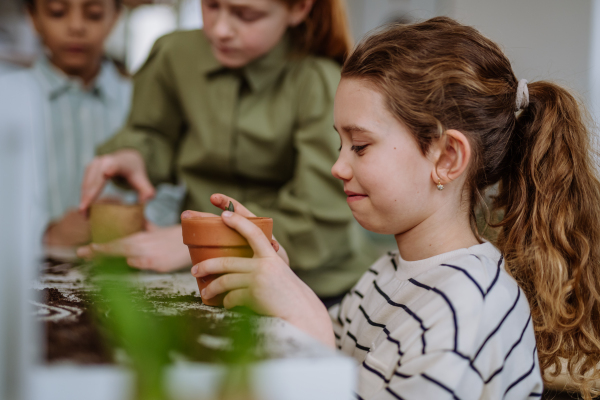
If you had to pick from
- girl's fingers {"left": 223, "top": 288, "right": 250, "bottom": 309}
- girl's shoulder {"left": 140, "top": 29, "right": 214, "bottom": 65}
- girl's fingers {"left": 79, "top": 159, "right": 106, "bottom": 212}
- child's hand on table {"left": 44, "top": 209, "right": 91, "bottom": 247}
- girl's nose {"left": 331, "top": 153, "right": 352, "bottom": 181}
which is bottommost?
child's hand on table {"left": 44, "top": 209, "right": 91, "bottom": 247}

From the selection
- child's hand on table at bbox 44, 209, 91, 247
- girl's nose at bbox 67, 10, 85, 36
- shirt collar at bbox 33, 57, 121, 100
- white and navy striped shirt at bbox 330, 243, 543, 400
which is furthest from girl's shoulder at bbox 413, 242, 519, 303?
shirt collar at bbox 33, 57, 121, 100

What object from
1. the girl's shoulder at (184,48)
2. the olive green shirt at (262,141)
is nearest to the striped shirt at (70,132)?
the olive green shirt at (262,141)

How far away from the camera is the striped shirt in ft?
5.75

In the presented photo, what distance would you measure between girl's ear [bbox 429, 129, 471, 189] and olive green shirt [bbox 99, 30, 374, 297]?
46cm

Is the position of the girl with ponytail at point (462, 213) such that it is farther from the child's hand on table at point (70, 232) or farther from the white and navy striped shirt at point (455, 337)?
the child's hand on table at point (70, 232)

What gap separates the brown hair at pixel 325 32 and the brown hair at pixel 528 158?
45 cm

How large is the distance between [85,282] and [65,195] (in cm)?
107

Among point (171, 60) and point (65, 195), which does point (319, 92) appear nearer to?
point (171, 60)

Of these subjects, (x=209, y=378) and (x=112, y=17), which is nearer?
(x=209, y=378)

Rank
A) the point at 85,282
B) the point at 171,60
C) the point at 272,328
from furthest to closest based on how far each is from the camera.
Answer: the point at 171,60 → the point at 85,282 → the point at 272,328

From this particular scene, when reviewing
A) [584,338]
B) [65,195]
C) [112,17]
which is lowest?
[65,195]

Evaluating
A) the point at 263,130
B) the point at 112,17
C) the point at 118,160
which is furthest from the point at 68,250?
the point at 112,17

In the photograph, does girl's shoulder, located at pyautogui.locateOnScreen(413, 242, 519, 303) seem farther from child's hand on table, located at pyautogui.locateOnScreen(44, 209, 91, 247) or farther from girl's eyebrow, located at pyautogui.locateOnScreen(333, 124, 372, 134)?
child's hand on table, located at pyautogui.locateOnScreen(44, 209, 91, 247)

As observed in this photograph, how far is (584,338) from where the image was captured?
34.9 inches
